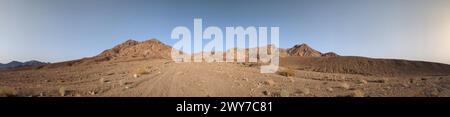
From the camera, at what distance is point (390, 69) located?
2046 inches

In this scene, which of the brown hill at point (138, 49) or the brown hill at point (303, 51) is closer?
the brown hill at point (138, 49)

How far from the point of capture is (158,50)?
10462cm

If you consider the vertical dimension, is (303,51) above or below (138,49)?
below

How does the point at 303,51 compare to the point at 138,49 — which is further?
the point at 303,51

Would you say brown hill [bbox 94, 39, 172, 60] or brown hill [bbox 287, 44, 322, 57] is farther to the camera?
brown hill [bbox 287, 44, 322, 57]
